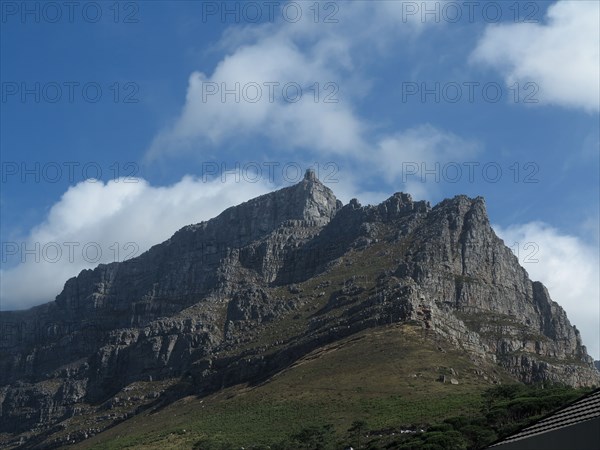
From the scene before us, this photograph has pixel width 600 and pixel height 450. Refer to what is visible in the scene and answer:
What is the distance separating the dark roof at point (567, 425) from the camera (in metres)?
22.3

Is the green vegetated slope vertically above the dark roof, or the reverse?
the green vegetated slope

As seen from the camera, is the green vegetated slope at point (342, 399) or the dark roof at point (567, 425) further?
the green vegetated slope at point (342, 399)

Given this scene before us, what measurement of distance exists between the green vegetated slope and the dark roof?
94760 mm

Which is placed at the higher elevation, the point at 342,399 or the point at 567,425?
the point at 342,399

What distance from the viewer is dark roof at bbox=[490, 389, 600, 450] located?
73.3ft

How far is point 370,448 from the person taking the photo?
10688cm

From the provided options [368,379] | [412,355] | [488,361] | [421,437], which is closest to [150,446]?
[368,379]

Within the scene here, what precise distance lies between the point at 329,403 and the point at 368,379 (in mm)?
9994

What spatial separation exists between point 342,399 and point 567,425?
123619 mm

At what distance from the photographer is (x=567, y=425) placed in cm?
2409

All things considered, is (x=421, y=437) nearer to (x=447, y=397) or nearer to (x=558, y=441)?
(x=447, y=397)

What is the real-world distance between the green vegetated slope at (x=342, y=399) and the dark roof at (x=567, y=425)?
311 ft

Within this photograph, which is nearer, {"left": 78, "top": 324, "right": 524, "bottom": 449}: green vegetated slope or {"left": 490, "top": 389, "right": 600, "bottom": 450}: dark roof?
{"left": 490, "top": 389, "right": 600, "bottom": 450}: dark roof

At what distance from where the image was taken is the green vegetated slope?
131875 millimetres
